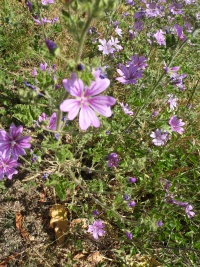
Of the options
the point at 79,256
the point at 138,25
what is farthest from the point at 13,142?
the point at 138,25

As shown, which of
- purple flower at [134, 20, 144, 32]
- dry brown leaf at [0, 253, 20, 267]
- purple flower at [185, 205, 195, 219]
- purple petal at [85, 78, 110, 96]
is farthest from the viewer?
purple flower at [134, 20, 144, 32]

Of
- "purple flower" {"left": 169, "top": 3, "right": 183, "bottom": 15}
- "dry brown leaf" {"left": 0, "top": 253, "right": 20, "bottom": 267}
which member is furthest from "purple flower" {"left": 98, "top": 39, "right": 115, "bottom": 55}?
"dry brown leaf" {"left": 0, "top": 253, "right": 20, "bottom": 267}

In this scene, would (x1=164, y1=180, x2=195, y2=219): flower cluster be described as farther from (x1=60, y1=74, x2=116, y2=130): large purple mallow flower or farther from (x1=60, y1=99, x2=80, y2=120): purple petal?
(x1=60, y1=99, x2=80, y2=120): purple petal

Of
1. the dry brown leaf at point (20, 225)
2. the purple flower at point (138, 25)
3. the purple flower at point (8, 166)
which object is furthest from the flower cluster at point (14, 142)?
the purple flower at point (138, 25)

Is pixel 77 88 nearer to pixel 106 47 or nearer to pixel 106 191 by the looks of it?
pixel 106 191

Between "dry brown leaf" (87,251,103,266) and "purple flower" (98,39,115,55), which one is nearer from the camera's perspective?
"dry brown leaf" (87,251,103,266)

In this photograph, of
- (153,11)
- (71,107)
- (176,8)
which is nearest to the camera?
(71,107)

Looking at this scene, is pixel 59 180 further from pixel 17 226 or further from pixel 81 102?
pixel 17 226
